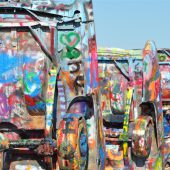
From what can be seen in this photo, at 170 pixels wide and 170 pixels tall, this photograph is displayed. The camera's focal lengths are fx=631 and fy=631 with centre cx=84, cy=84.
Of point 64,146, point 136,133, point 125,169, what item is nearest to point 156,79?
point 136,133

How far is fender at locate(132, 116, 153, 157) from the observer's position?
8188mm

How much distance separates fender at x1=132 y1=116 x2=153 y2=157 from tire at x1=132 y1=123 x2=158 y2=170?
0.13 feet

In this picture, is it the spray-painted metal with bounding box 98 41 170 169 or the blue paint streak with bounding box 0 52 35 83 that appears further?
the spray-painted metal with bounding box 98 41 170 169

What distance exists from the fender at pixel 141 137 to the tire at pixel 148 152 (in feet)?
0.13

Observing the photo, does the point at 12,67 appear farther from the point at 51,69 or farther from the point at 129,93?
the point at 129,93

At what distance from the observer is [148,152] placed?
8312 millimetres

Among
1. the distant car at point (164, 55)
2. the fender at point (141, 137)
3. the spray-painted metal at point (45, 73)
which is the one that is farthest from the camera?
the distant car at point (164, 55)

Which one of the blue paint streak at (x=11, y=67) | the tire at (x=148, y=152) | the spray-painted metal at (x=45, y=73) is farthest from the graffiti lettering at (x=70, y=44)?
the tire at (x=148, y=152)

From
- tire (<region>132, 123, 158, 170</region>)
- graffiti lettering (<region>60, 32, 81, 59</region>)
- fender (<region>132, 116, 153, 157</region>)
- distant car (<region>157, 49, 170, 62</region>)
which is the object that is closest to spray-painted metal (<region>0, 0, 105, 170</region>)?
graffiti lettering (<region>60, 32, 81, 59</region>)

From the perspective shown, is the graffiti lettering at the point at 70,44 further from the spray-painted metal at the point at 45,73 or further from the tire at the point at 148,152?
the tire at the point at 148,152

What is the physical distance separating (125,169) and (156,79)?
1.38 m

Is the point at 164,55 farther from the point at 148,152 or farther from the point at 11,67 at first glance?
the point at 11,67

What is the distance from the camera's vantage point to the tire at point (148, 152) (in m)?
8.31

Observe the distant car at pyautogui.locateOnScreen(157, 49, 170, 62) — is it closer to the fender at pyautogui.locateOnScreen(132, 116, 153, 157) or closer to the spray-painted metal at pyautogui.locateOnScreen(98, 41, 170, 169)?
the spray-painted metal at pyautogui.locateOnScreen(98, 41, 170, 169)
